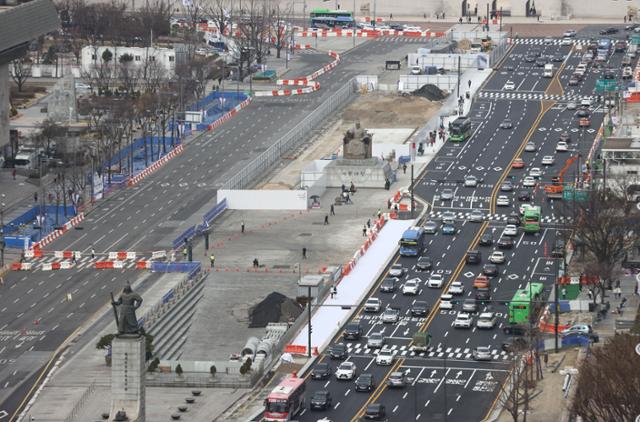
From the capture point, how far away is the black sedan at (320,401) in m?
159

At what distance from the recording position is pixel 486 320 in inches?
7037

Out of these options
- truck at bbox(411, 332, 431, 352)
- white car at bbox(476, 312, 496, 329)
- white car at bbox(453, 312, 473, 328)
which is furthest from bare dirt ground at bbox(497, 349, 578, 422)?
white car at bbox(453, 312, 473, 328)

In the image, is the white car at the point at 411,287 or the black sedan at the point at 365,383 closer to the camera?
the black sedan at the point at 365,383

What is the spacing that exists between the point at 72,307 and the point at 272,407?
3425cm

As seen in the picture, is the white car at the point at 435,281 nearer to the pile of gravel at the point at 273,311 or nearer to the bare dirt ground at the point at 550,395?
the pile of gravel at the point at 273,311

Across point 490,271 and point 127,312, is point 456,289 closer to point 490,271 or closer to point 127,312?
point 490,271

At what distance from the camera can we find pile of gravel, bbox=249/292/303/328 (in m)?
181

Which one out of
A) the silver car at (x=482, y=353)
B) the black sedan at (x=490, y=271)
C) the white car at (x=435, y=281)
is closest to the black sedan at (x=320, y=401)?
the silver car at (x=482, y=353)

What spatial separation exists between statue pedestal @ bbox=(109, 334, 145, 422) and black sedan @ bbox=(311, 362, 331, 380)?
3049cm

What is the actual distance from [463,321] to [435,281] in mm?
11723

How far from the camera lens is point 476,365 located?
170 meters

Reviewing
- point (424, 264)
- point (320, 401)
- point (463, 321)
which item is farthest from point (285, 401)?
point (424, 264)

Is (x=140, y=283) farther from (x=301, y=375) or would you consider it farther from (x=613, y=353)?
(x=613, y=353)

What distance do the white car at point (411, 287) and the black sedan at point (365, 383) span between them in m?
23.3
